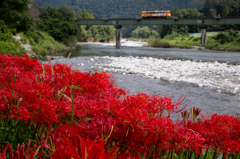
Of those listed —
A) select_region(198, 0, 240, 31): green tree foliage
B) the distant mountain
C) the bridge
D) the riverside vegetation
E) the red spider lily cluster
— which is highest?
the distant mountain

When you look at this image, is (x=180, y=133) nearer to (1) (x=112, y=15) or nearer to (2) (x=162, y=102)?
(2) (x=162, y=102)

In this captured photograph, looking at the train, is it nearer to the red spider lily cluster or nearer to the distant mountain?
the red spider lily cluster

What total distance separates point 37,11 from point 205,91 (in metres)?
40.6

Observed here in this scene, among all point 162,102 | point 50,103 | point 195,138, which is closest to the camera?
point 195,138

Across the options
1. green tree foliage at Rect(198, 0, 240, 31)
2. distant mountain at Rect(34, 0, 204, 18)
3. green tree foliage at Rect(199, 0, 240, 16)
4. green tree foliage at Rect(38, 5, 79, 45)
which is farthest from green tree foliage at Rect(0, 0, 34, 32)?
distant mountain at Rect(34, 0, 204, 18)

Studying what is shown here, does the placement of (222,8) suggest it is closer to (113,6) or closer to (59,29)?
(59,29)

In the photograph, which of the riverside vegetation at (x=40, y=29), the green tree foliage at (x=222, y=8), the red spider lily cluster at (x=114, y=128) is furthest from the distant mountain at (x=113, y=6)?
the red spider lily cluster at (x=114, y=128)

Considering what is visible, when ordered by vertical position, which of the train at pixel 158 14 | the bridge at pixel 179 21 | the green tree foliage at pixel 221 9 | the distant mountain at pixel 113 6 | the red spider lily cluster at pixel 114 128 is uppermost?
the distant mountain at pixel 113 6

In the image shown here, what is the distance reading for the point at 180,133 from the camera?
147 centimetres

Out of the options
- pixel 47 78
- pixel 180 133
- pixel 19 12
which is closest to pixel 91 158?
pixel 180 133

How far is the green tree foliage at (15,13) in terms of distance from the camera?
41.4ft

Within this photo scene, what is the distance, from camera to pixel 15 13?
526 inches

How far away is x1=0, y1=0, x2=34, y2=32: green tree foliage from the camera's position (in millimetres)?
12617

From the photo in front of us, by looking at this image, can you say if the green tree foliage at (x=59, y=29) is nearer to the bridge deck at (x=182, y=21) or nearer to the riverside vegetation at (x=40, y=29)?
the riverside vegetation at (x=40, y=29)
